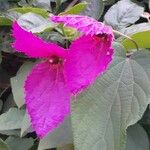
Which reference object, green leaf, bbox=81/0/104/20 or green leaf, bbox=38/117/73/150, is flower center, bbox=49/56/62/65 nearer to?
green leaf, bbox=38/117/73/150

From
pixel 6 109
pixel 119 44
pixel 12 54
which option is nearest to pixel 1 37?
pixel 12 54

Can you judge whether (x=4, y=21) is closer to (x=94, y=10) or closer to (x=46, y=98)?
(x=94, y=10)

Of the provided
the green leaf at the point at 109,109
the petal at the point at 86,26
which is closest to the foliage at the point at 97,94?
the green leaf at the point at 109,109

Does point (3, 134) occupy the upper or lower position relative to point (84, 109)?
lower

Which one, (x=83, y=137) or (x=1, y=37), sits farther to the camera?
(x=1, y=37)

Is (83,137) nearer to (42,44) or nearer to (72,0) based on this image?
(42,44)

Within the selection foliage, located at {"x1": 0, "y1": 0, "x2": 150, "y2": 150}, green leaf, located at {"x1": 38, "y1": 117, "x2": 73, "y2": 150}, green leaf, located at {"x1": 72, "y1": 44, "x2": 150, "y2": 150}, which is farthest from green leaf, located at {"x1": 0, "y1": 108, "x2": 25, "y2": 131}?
green leaf, located at {"x1": 72, "y1": 44, "x2": 150, "y2": 150}

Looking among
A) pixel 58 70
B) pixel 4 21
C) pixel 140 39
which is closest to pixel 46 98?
pixel 58 70

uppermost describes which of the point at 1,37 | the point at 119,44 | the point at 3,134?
the point at 119,44
